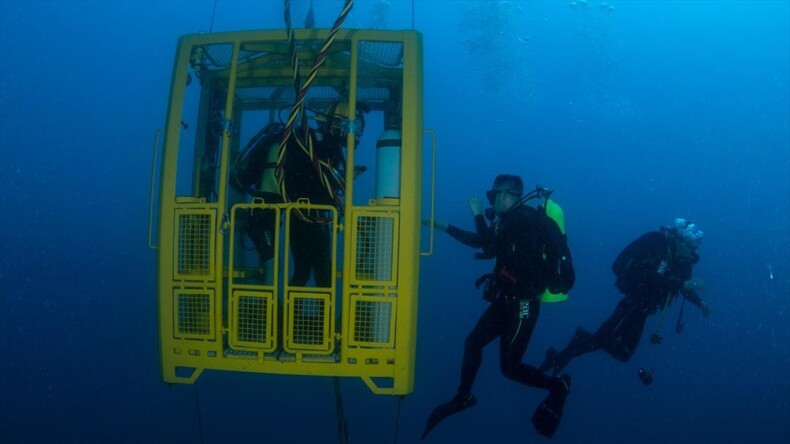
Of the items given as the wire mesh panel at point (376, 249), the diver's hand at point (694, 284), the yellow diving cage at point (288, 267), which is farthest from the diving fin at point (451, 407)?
the diver's hand at point (694, 284)

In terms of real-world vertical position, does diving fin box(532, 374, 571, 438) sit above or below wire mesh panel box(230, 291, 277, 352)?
below

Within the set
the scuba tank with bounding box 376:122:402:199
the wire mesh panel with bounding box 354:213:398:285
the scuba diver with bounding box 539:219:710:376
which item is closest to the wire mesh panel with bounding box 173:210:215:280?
the wire mesh panel with bounding box 354:213:398:285

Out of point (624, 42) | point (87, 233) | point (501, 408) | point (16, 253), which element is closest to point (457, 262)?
point (501, 408)

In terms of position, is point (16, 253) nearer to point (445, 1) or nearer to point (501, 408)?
point (501, 408)

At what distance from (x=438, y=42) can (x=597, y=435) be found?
27314 mm

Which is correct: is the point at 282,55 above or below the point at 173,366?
above

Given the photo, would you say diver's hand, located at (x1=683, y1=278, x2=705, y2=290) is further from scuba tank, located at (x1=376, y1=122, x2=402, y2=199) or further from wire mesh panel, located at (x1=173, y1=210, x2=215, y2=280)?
wire mesh panel, located at (x1=173, y1=210, x2=215, y2=280)

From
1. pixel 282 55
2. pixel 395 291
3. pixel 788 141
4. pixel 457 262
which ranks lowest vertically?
pixel 457 262

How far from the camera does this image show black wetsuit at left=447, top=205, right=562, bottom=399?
5152 mm

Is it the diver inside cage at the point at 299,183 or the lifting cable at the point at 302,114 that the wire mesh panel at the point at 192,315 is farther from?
the lifting cable at the point at 302,114

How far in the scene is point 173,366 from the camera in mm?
4137

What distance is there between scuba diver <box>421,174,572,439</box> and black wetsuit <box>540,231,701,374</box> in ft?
8.15

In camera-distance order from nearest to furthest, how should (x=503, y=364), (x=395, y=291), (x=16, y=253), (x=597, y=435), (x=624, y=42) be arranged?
(x=395, y=291), (x=503, y=364), (x=597, y=435), (x=16, y=253), (x=624, y=42)

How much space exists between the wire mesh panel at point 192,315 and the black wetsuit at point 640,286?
5.92 metres
